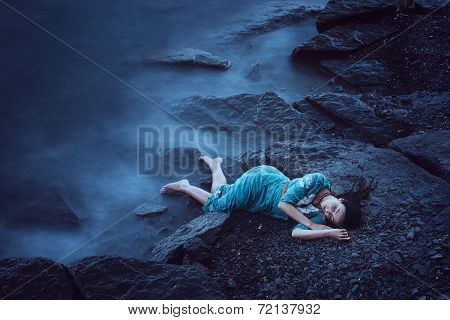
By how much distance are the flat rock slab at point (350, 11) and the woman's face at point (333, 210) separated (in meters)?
5.20

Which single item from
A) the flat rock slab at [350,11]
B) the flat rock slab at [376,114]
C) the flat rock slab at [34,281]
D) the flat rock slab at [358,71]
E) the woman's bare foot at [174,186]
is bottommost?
the woman's bare foot at [174,186]

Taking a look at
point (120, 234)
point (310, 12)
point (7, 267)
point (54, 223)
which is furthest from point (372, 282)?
point (310, 12)

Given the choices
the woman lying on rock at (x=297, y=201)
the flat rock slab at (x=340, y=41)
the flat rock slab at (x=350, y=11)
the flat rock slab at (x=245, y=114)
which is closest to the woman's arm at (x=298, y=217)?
the woman lying on rock at (x=297, y=201)

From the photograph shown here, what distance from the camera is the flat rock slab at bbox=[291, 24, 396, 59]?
7.48 metres

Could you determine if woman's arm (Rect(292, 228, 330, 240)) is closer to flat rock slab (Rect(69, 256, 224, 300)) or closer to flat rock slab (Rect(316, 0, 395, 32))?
flat rock slab (Rect(69, 256, 224, 300))

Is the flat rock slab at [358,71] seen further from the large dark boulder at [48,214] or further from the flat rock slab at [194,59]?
the large dark boulder at [48,214]

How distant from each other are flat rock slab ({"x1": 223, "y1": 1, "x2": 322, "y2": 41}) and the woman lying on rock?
4958 millimetres

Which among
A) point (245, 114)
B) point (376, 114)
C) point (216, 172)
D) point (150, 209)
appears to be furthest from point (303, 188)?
point (376, 114)

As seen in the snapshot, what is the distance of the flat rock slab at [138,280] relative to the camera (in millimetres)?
3189

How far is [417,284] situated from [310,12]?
293 inches

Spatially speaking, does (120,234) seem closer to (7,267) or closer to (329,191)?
(7,267)

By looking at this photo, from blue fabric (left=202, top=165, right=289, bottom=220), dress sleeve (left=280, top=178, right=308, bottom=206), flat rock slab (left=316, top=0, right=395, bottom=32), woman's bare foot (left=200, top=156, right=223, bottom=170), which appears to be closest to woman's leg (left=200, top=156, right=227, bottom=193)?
woman's bare foot (left=200, top=156, right=223, bottom=170)

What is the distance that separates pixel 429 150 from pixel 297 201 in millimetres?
1996

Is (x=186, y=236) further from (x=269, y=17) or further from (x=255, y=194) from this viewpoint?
(x=269, y=17)
